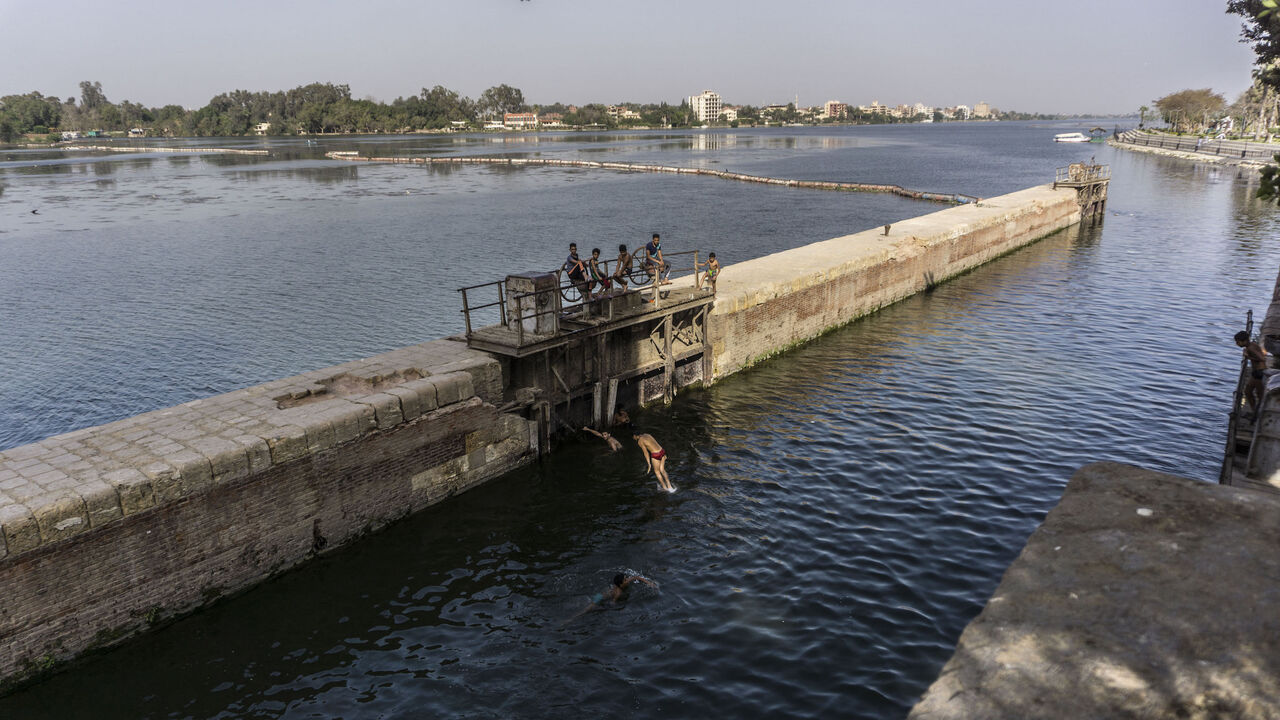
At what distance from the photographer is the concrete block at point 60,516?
31.7 feet

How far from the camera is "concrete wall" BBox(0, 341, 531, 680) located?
9.88 meters

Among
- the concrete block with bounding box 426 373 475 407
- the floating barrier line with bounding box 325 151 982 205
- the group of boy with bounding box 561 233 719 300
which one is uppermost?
the floating barrier line with bounding box 325 151 982 205

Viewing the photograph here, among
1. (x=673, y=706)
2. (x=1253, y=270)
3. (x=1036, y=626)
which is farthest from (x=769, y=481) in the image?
(x=1253, y=270)

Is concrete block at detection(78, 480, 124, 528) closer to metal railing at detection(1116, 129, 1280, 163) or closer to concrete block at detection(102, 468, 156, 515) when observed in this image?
concrete block at detection(102, 468, 156, 515)

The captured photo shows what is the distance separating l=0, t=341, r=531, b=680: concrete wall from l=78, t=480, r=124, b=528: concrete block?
0.06 feet

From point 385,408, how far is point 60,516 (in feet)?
15.8

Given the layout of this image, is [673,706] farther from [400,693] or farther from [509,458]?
[509,458]

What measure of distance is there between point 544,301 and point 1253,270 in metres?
34.1

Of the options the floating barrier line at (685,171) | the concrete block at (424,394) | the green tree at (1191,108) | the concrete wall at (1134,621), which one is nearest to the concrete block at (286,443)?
the concrete block at (424,394)

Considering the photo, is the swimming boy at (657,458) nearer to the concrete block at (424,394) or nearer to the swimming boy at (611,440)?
the swimming boy at (611,440)

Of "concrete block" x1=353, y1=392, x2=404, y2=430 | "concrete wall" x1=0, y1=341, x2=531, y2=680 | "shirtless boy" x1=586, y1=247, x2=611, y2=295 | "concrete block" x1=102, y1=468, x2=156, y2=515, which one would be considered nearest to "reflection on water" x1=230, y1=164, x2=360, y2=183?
"shirtless boy" x1=586, y1=247, x2=611, y2=295

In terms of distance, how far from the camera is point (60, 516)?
9773 mm

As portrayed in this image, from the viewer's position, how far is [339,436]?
12734 mm

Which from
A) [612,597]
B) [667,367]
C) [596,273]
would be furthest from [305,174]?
[612,597]
